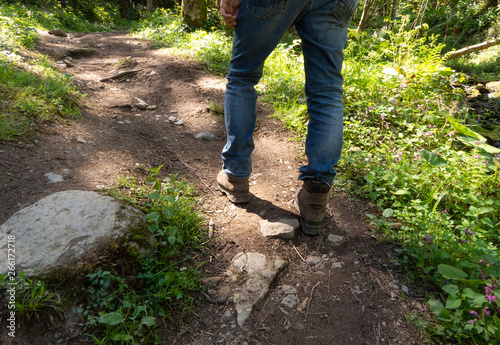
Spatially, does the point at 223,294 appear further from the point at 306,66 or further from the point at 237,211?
the point at 306,66

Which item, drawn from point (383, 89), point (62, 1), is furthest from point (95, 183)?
point (62, 1)

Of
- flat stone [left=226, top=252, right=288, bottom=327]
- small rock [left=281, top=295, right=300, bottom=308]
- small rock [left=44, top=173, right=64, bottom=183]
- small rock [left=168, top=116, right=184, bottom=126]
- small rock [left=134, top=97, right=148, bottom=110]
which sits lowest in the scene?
small rock [left=281, top=295, right=300, bottom=308]

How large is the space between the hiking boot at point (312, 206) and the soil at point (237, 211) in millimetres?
82

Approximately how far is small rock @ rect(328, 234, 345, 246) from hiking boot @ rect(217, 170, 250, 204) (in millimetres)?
642

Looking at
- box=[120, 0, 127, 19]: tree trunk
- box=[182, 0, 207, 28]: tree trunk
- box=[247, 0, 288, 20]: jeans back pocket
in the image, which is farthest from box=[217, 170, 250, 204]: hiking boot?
box=[120, 0, 127, 19]: tree trunk

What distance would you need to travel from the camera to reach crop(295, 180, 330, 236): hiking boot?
5.87 feet

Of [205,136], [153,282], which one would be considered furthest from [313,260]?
[205,136]

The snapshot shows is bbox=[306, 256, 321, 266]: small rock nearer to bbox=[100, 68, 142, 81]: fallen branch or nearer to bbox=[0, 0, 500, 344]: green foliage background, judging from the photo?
bbox=[0, 0, 500, 344]: green foliage background

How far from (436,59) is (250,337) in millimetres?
3926

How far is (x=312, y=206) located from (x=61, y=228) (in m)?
1.41

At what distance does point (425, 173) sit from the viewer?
85.2 inches

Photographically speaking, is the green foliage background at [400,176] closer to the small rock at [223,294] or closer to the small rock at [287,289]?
the small rock at [223,294]

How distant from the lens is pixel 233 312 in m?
1.39

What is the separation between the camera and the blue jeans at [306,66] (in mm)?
1506
